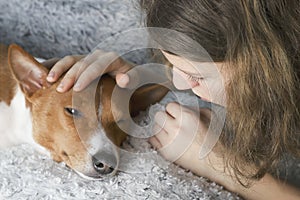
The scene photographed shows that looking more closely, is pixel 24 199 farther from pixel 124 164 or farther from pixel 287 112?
pixel 287 112

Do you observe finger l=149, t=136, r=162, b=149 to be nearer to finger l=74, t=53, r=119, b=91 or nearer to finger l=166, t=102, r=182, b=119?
finger l=166, t=102, r=182, b=119

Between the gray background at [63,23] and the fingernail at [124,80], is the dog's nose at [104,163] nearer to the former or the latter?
the fingernail at [124,80]

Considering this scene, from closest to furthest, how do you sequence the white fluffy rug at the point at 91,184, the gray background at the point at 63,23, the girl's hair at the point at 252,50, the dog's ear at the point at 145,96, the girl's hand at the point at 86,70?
the girl's hair at the point at 252,50
the white fluffy rug at the point at 91,184
the girl's hand at the point at 86,70
the dog's ear at the point at 145,96
the gray background at the point at 63,23

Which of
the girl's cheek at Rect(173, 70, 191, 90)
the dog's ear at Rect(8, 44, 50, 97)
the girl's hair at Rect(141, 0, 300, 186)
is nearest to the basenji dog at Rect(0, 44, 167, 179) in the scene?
the dog's ear at Rect(8, 44, 50, 97)

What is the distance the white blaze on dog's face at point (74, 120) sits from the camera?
1.27 meters

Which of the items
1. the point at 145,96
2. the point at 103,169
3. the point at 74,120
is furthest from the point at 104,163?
the point at 145,96

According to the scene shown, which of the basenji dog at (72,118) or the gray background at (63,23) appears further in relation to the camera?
the gray background at (63,23)

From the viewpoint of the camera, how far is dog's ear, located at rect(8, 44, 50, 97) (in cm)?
132

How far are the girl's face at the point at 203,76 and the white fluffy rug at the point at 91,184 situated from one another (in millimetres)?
205

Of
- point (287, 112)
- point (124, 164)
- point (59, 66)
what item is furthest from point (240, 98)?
point (59, 66)

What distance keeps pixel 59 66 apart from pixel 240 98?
0.47 metres

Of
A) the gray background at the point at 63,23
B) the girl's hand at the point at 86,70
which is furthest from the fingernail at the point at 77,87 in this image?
the gray background at the point at 63,23

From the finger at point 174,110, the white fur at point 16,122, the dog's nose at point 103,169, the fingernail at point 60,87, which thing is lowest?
the white fur at point 16,122

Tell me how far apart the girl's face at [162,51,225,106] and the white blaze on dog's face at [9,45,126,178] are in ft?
0.72
